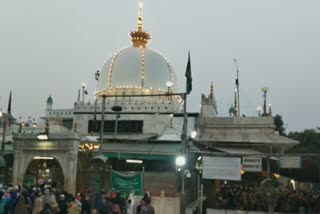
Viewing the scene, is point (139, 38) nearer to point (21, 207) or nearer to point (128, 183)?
A: point (128, 183)

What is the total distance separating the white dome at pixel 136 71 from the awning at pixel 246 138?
8.24 meters

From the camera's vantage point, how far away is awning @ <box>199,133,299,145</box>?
106ft

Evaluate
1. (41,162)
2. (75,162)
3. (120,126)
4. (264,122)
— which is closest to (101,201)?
(75,162)

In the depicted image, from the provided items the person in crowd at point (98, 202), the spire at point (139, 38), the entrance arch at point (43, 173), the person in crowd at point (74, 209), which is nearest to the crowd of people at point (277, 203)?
the person in crowd at point (98, 202)

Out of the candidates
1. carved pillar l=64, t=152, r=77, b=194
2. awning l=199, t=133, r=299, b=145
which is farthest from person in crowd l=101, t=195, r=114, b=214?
awning l=199, t=133, r=299, b=145

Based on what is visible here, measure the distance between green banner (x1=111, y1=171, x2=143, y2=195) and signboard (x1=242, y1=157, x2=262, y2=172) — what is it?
517cm

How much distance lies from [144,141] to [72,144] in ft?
17.7

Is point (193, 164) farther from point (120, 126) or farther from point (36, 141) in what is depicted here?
point (120, 126)

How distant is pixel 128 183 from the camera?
22078mm

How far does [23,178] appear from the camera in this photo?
89.4 feet

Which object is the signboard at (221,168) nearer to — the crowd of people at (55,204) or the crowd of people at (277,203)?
the crowd of people at (55,204)

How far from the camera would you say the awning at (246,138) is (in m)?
32.3

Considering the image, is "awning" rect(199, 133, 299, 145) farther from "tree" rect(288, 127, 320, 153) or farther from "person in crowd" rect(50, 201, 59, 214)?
"tree" rect(288, 127, 320, 153)

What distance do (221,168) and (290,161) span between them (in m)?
3.00
